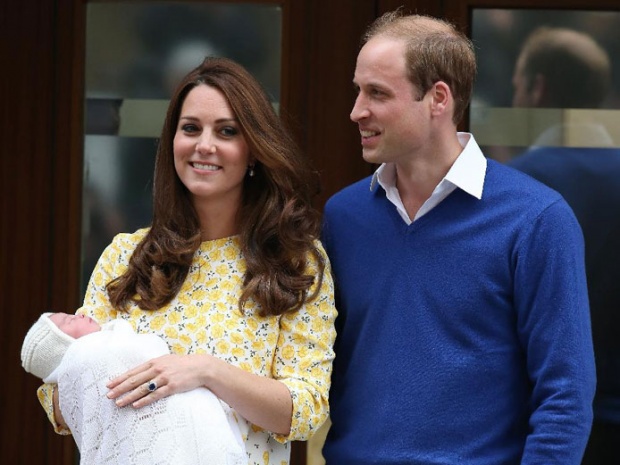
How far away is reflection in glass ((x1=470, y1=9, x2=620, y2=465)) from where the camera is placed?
3.89m

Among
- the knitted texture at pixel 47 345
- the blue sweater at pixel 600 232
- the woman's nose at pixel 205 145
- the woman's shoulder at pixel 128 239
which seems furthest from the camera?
the blue sweater at pixel 600 232

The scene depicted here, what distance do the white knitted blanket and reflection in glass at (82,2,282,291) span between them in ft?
3.68

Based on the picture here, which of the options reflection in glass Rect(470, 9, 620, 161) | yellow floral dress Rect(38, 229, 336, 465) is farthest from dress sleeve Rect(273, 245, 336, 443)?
reflection in glass Rect(470, 9, 620, 161)

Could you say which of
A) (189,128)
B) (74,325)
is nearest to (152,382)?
(74,325)

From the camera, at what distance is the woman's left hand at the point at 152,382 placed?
283cm

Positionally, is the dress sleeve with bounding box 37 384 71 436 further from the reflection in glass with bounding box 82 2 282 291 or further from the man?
the reflection in glass with bounding box 82 2 282 291

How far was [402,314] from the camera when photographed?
299 cm

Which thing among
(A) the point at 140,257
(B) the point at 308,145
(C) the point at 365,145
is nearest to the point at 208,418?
(A) the point at 140,257

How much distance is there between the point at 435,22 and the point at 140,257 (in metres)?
0.85

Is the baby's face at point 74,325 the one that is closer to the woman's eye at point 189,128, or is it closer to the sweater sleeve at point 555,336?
the woman's eye at point 189,128

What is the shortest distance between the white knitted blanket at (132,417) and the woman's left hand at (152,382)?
0.05 feet

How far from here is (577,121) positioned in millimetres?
3900

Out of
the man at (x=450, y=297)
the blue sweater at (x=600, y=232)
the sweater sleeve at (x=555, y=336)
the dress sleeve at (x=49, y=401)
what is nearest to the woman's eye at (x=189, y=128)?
the man at (x=450, y=297)

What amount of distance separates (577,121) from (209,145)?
4.27 feet
